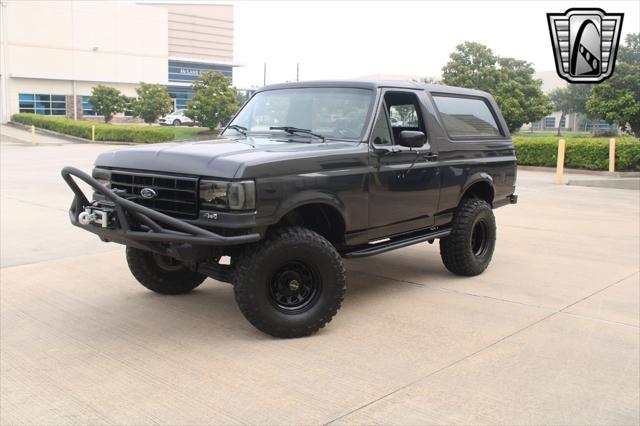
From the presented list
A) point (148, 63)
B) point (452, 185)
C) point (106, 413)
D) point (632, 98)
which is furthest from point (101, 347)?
point (148, 63)

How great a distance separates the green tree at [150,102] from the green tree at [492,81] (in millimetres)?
21228

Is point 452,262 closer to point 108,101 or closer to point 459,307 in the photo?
point 459,307

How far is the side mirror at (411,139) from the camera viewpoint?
17.5 feet

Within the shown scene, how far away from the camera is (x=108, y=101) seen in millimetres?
48406

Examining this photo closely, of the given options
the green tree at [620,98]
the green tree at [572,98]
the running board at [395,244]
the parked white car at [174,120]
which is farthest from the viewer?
the green tree at [572,98]

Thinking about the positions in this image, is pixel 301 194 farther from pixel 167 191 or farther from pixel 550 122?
pixel 550 122

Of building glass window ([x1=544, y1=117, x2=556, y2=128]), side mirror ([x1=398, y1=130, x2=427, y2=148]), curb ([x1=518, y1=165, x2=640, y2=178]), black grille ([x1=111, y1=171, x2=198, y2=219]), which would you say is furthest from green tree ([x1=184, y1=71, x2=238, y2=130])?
building glass window ([x1=544, y1=117, x2=556, y2=128])

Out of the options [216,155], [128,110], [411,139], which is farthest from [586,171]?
[128,110]

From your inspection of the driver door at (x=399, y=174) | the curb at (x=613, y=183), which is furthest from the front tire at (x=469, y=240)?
the curb at (x=613, y=183)

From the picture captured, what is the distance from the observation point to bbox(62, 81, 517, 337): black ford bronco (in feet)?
14.2

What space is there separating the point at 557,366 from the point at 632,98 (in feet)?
87.4

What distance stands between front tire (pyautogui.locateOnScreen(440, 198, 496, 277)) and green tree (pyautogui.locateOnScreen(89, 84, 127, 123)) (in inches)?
1812

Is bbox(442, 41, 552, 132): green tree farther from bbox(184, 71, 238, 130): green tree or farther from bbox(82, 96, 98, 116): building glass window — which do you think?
bbox(82, 96, 98, 116): building glass window

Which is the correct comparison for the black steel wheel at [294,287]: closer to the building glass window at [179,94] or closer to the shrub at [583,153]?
the shrub at [583,153]
